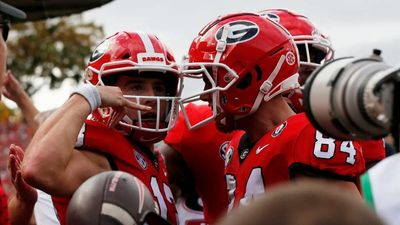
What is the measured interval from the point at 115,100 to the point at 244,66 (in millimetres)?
543

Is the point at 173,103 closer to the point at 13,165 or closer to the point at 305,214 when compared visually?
the point at 13,165

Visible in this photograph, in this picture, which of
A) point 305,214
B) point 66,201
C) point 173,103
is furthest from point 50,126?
point 305,214

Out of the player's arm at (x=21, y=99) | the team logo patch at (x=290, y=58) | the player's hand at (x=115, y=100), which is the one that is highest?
the team logo patch at (x=290, y=58)

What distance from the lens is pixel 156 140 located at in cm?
395

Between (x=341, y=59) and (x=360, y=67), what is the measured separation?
0.13 metres

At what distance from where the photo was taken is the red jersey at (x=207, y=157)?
4434 mm

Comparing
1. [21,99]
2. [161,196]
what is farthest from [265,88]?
[21,99]

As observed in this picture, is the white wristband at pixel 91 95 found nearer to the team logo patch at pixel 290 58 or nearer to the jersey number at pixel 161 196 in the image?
the jersey number at pixel 161 196

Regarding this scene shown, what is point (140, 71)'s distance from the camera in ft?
12.7

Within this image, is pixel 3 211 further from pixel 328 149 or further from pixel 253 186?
pixel 328 149

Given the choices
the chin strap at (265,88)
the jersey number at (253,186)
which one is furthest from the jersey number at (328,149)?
the chin strap at (265,88)

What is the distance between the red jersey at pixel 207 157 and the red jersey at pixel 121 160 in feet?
2.03

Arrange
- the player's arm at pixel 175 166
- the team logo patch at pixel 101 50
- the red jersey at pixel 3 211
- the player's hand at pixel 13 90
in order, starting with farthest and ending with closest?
1. the player's hand at pixel 13 90
2. the player's arm at pixel 175 166
3. the team logo patch at pixel 101 50
4. the red jersey at pixel 3 211

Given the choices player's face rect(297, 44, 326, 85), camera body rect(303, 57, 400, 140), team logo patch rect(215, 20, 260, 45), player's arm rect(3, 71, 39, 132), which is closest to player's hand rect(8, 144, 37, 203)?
team logo patch rect(215, 20, 260, 45)
